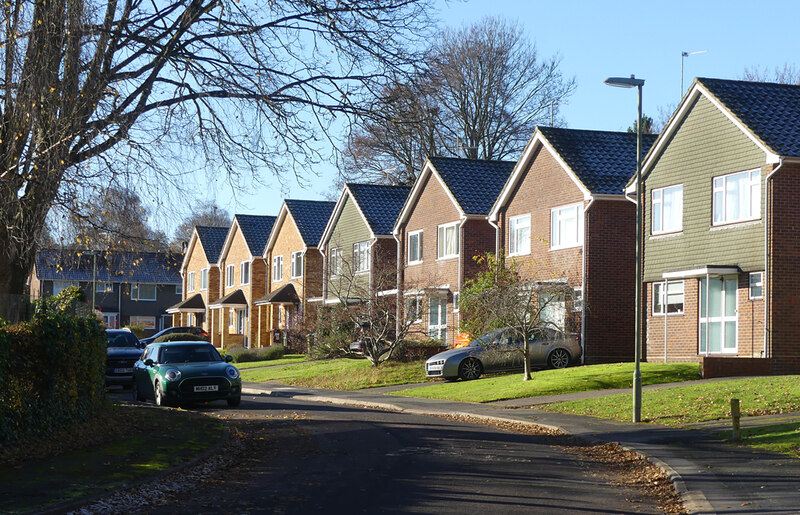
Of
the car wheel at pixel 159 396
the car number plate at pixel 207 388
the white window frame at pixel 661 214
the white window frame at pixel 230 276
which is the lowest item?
the car wheel at pixel 159 396

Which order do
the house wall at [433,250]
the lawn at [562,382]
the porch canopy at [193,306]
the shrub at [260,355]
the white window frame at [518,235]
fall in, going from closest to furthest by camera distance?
the lawn at [562,382] < the white window frame at [518,235] < the house wall at [433,250] < the shrub at [260,355] < the porch canopy at [193,306]

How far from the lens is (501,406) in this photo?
2442cm

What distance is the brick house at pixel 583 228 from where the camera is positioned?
33.4 meters

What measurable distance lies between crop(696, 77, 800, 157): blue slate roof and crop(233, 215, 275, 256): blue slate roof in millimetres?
39699

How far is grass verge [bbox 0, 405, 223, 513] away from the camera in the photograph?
10820mm

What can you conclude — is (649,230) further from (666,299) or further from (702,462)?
(702,462)

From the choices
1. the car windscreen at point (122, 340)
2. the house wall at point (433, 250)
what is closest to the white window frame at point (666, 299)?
the house wall at point (433, 250)

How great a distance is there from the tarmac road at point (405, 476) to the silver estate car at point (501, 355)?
37.4ft

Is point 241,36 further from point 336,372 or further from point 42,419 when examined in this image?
point 336,372

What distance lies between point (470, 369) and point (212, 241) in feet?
153

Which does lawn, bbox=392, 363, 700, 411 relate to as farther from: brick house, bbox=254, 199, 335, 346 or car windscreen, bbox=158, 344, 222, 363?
brick house, bbox=254, 199, 335, 346

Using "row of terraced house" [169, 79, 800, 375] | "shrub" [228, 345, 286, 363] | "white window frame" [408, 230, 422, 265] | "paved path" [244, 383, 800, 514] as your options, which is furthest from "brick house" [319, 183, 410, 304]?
"paved path" [244, 383, 800, 514]

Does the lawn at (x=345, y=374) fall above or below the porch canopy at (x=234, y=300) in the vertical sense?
below

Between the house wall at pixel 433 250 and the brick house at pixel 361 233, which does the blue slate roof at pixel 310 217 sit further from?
the house wall at pixel 433 250
